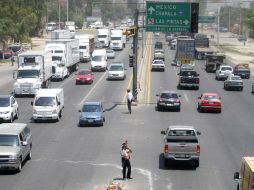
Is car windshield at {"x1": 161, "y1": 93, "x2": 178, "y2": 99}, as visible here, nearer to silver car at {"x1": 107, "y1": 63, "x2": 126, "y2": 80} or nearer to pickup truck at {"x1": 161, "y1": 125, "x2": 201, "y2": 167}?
pickup truck at {"x1": 161, "y1": 125, "x2": 201, "y2": 167}

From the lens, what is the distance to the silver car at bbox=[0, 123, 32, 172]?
91.5 ft

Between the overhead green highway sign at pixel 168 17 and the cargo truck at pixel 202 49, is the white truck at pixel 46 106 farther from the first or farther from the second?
the cargo truck at pixel 202 49

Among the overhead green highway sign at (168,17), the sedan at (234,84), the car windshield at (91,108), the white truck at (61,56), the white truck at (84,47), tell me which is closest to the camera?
the car windshield at (91,108)

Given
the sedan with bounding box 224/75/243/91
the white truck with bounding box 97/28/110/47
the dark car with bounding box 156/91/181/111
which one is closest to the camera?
the dark car with bounding box 156/91/181/111

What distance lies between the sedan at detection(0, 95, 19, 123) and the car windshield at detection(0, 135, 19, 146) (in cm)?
1319

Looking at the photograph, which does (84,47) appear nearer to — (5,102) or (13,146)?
(5,102)

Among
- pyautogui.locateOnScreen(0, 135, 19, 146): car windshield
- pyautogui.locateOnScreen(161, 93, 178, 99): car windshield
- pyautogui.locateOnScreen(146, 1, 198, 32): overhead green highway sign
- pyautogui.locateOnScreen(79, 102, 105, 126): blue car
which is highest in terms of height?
pyautogui.locateOnScreen(146, 1, 198, 32): overhead green highway sign

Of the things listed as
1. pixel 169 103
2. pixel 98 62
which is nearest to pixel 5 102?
pixel 169 103

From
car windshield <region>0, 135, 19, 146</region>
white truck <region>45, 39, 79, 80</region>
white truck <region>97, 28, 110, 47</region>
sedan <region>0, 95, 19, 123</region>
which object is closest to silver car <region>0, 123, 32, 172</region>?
car windshield <region>0, 135, 19, 146</region>

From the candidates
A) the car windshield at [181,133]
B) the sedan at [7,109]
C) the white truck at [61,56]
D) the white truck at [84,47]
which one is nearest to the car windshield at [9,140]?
the car windshield at [181,133]

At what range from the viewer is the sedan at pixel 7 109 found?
138 feet

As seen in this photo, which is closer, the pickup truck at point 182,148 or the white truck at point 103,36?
the pickup truck at point 182,148

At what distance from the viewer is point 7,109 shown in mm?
42406

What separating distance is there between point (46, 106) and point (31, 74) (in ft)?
46.3
